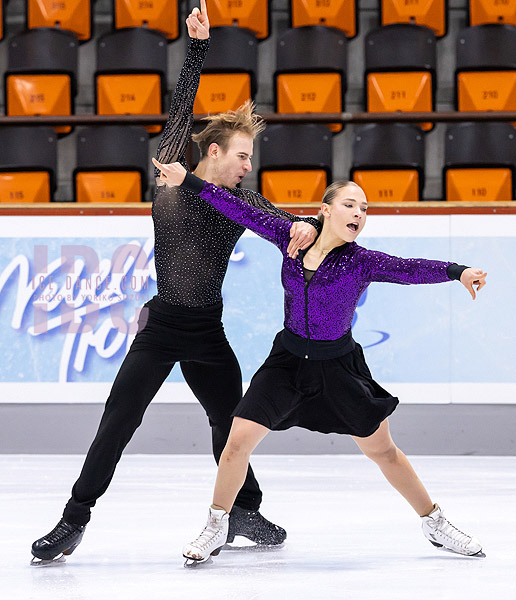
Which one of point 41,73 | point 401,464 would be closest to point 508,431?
point 401,464

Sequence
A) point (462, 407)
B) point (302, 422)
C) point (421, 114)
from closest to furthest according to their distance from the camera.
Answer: point (302, 422) → point (462, 407) → point (421, 114)

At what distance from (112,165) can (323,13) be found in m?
2.06

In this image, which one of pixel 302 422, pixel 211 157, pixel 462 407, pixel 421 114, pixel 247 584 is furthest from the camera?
pixel 421 114

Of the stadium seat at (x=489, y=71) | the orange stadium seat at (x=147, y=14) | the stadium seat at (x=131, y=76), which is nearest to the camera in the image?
the stadium seat at (x=489, y=71)

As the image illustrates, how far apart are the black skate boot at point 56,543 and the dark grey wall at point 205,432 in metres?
2.51

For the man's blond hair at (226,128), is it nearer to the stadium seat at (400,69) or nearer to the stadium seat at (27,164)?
the stadium seat at (27,164)

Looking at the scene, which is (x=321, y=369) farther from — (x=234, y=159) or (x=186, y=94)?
(x=186, y=94)

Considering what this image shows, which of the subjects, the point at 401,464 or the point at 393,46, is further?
the point at 393,46

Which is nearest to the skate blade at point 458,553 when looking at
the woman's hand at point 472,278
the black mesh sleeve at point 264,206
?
the woman's hand at point 472,278

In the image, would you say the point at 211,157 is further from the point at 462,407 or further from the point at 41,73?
the point at 41,73

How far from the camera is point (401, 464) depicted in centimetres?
274

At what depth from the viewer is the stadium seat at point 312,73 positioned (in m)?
6.79

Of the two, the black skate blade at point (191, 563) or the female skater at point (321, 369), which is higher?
the female skater at point (321, 369)

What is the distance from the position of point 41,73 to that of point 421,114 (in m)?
2.72
